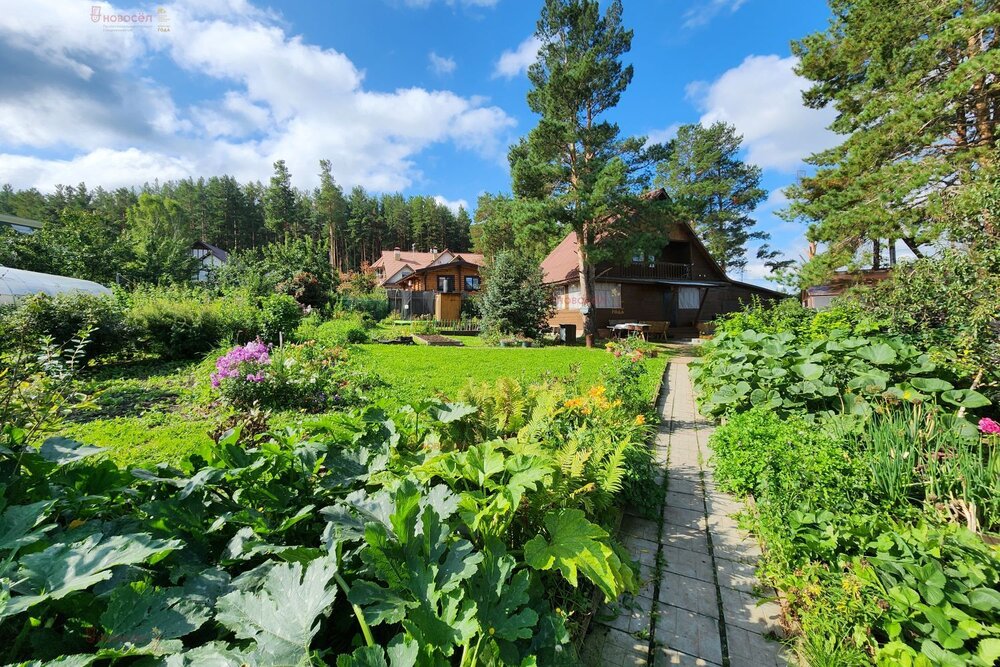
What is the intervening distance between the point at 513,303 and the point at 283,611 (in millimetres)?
15815

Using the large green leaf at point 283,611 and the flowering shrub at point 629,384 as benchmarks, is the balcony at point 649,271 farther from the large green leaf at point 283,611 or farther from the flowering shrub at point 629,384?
the large green leaf at point 283,611

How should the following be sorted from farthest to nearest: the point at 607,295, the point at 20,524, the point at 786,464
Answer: the point at 607,295
the point at 786,464
the point at 20,524

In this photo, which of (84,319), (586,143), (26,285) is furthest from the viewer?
(586,143)

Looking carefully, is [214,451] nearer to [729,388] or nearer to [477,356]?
[729,388]

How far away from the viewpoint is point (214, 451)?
5.23ft

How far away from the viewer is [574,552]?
1.40 m

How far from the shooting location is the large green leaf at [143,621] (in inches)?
31.7

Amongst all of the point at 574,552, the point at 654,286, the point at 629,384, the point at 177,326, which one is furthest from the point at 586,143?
the point at 574,552

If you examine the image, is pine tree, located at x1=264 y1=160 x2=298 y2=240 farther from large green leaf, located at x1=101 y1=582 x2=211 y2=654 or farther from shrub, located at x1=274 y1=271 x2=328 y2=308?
large green leaf, located at x1=101 y1=582 x2=211 y2=654

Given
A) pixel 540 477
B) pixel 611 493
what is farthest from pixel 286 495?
pixel 611 493

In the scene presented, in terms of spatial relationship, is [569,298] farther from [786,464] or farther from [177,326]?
[786,464]

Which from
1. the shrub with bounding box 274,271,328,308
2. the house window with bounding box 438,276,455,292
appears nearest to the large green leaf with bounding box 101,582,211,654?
the shrub with bounding box 274,271,328,308

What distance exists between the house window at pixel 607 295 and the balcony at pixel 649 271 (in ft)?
1.83

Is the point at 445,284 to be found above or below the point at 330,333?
above
